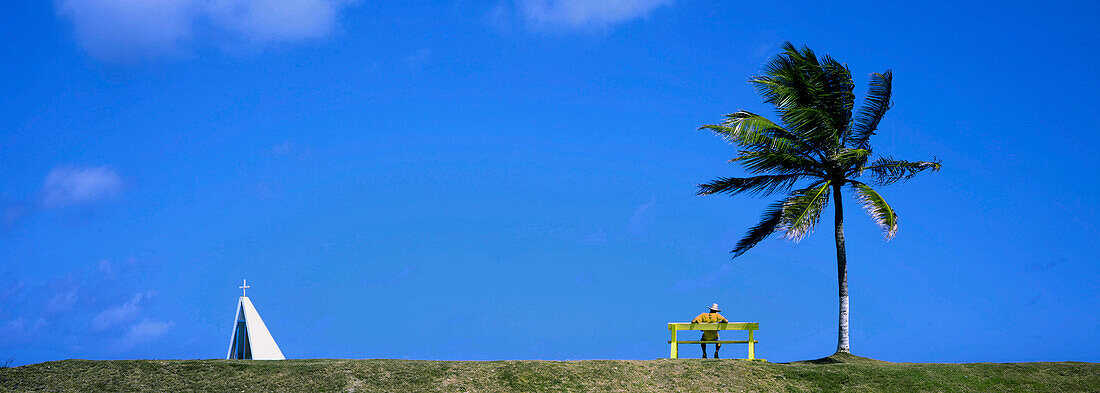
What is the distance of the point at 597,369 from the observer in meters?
21.1

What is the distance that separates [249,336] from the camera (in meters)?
29.0

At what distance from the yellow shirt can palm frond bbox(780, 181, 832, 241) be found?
388 centimetres

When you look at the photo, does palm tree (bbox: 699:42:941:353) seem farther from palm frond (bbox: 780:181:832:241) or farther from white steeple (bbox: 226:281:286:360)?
white steeple (bbox: 226:281:286:360)

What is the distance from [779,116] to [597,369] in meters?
10.7

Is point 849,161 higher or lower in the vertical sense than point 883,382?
higher

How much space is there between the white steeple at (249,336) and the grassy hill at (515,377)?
24.8 feet

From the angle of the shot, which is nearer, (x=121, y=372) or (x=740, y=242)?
(x=121, y=372)

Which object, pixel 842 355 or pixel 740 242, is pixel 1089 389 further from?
pixel 740 242

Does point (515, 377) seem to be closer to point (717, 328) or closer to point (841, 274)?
point (717, 328)

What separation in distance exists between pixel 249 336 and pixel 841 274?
1812 cm

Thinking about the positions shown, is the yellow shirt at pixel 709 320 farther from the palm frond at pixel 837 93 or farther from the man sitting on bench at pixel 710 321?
the palm frond at pixel 837 93

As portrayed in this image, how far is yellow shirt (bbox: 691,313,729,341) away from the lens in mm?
24531

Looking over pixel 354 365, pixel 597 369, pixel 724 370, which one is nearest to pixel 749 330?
pixel 724 370

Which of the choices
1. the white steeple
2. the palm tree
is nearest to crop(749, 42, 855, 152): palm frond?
the palm tree
